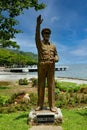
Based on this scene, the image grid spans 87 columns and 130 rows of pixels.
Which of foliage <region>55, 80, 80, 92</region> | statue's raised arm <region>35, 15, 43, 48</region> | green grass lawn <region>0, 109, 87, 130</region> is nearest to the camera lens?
green grass lawn <region>0, 109, 87, 130</region>

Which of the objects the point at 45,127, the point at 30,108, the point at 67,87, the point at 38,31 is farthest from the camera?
the point at 67,87

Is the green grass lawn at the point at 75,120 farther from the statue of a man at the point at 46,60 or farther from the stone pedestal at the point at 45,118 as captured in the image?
the statue of a man at the point at 46,60

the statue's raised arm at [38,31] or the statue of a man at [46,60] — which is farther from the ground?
the statue's raised arm at [38,31]

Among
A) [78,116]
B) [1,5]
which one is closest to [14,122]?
[78,116]

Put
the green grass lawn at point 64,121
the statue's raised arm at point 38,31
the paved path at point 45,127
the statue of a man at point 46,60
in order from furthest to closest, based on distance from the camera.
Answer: the statue of a man at point 46,60 < the statue's raised arm at point 38,31 < the green grass lawn at point 64,121 < the paved path at point 45,127

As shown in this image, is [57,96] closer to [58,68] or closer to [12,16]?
[12,16]

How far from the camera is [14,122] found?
11953 mm

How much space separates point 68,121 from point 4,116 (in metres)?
2.82

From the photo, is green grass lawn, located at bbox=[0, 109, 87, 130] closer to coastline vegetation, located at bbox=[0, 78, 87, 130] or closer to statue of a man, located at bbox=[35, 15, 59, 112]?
coastline vegetation, located at bbox=[0, 78, 87, 130]

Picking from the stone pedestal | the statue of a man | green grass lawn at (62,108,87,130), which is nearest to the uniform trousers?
the statue of a man

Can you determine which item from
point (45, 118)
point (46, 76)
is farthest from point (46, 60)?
point (45, 118)

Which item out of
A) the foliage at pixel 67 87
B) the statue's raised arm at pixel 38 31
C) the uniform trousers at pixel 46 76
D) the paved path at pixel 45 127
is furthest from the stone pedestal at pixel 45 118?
the foliage at pixel 67 87

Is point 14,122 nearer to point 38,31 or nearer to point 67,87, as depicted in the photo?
point 38,31

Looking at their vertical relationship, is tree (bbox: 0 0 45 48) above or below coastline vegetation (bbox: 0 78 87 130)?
above
